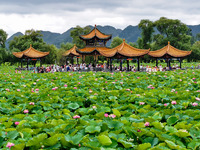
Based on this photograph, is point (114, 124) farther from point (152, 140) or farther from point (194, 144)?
point (194, 144)

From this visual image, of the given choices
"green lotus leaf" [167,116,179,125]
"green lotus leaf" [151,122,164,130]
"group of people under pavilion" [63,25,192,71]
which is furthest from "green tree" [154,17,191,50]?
"green lotus leaf" [151,122,164,130]

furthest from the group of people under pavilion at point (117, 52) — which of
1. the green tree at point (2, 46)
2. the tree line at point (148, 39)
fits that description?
the green tree at point (2, 46)

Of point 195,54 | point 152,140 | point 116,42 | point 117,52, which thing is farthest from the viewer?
point 116,42

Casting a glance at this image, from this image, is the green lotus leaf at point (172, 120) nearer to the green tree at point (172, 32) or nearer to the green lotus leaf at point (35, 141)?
the green lotus leaf at point (35, 141)

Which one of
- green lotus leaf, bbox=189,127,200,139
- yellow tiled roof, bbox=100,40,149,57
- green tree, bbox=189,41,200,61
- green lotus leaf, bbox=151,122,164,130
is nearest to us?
green lotus leaf, bbox=189,127,200,139

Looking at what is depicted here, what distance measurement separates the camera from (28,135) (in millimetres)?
2373

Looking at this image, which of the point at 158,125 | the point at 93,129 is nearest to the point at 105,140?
the point at 93,129

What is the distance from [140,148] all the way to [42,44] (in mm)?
49587

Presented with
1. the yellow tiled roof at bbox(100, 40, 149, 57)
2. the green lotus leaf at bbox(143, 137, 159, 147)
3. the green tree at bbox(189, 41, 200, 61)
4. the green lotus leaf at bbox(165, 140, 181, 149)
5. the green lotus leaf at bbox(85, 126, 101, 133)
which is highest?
the green tree at bbox(189, 41, 200, 61)

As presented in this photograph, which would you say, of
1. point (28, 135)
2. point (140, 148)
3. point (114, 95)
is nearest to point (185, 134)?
point (140, 148)

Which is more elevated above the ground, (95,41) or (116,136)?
(95,41)

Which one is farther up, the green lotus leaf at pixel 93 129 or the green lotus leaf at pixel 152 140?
the green lotus leaf at pixel 93 129

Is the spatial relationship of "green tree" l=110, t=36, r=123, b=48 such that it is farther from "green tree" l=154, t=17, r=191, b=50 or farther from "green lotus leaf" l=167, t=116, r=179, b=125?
"green lotus leaf" l=167, t=116, r=179, b=125

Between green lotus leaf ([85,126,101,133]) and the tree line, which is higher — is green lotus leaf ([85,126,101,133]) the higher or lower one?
the lower one
